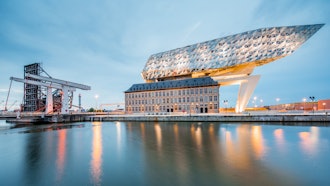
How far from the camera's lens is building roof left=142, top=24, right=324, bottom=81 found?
5075 centimetres

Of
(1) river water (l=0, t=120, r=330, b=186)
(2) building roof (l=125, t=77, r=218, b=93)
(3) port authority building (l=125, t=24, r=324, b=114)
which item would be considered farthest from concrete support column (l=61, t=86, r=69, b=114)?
(1) river water (l=0, t=120, r=330, b=186)

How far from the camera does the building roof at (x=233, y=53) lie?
50750 millimetres

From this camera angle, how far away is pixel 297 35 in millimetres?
50406

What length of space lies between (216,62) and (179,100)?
69.0ft

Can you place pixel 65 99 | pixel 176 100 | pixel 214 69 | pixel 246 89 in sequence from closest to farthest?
1. pixel 246 89
2. pixel 65 99
3. pixel 176 100
4. pixel 214 69

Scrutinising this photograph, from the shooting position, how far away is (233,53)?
59.3 meters

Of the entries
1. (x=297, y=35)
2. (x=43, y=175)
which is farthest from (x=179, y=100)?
(x=43, y=175)

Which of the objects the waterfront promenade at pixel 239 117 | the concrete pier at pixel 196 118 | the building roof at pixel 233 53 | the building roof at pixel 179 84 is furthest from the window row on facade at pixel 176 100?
the building roof at pixel 233 53

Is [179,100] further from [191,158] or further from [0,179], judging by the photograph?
[0,179]

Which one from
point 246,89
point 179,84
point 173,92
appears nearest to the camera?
point 246,89

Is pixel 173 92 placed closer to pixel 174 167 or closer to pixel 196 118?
pixel 196 118

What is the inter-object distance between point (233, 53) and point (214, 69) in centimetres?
884

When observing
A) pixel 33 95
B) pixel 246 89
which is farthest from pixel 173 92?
pixel 33 95

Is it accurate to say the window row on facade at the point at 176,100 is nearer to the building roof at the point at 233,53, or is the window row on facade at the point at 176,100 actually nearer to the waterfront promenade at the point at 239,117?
the waterfront promenade at the point at 239,117
